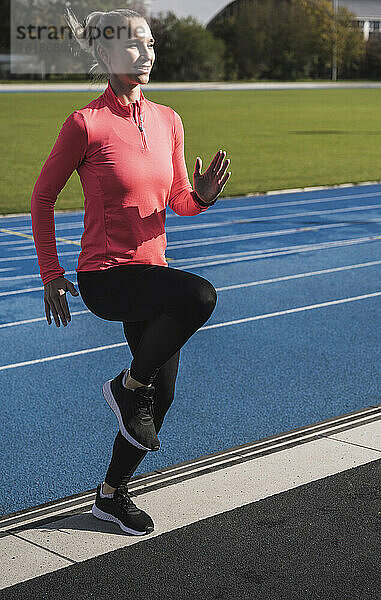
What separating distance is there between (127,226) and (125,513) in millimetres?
1189

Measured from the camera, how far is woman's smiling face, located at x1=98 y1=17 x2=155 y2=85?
138 inches

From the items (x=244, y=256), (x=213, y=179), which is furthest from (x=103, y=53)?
(x=244, y=256)

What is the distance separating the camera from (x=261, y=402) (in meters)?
5.79

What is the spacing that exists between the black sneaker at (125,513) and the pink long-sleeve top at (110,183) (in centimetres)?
96

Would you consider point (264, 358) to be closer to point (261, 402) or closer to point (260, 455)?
point (261, 402)

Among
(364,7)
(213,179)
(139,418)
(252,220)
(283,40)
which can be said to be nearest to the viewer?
(139,418)

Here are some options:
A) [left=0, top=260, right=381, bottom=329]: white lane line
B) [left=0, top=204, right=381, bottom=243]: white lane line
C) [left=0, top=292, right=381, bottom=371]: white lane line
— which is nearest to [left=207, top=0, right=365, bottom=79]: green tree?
[left=0, top=204, right=381, bottom=243]: white lane line

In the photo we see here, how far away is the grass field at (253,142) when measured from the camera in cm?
1853

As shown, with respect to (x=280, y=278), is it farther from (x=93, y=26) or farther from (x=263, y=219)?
(x=93, y=26)

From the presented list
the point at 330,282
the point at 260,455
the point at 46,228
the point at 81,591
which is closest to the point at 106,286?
the point at 46,228

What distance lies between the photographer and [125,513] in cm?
377

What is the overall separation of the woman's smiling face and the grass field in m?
11.5

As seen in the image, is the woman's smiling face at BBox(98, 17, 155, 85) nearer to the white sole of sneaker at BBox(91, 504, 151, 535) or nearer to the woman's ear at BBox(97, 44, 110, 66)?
the woman's ear at BBox(97, 44, 110, 66)

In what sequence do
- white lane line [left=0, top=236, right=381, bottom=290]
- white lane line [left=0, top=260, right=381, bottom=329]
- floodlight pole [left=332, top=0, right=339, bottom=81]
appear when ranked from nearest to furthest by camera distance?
white lane line [left=0, top=260, right=381, bottom=329]
white lane line [left=0, top=236, right=381, bottom=290]
floodlight pole [left=332, top=0, right=339, bottom=81]
